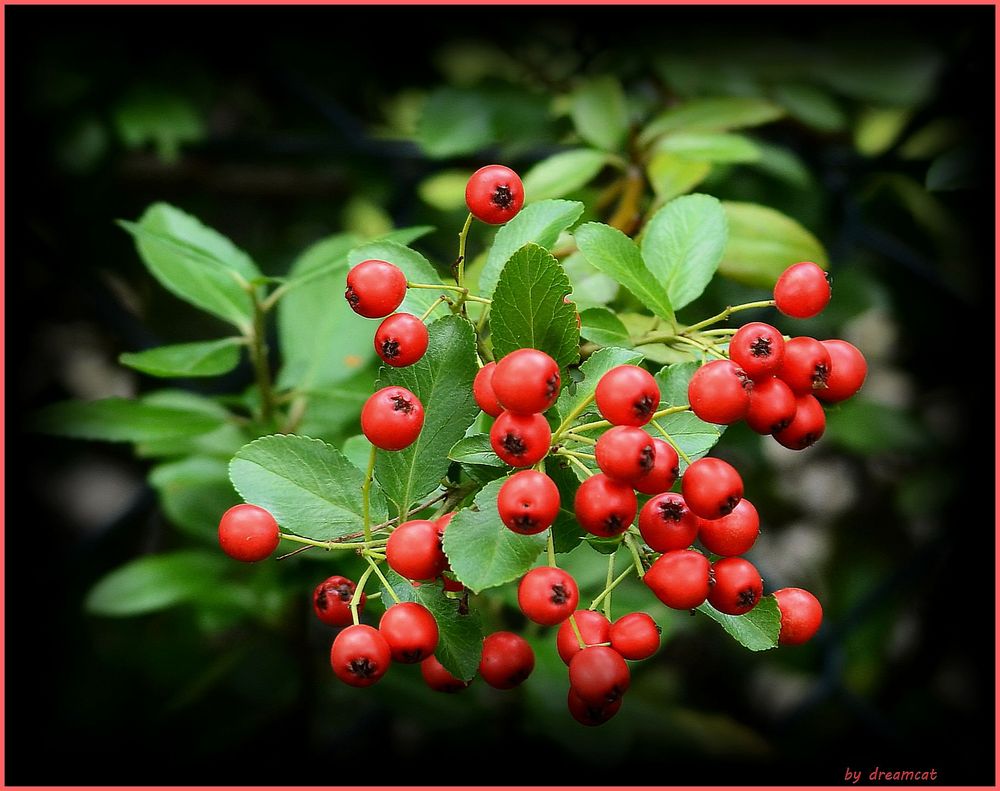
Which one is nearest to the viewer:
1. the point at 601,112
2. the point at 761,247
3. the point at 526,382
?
the point at 526,382

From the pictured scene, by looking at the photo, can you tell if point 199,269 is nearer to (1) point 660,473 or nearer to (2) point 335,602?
(2) point 335,602

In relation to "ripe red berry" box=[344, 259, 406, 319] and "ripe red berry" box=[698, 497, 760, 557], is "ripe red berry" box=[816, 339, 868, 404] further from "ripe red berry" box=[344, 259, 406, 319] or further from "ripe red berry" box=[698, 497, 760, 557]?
"ripe red berry" box=[344, 259, 406, 319]

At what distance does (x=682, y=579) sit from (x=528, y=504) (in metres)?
0.09

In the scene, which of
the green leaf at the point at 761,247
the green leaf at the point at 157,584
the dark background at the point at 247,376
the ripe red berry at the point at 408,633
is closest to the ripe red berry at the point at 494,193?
the ripe red berry at the point at 408,633

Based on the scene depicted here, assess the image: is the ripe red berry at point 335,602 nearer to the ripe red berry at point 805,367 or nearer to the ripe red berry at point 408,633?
the ripe red berry at point 408,633

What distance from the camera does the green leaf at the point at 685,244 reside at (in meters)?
0.63

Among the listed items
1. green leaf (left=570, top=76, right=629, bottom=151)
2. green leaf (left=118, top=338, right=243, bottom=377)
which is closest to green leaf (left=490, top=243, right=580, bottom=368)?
green leaf (left=118, top=338, right=243, bottom=377)

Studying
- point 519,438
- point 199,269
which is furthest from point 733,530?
point 199,269

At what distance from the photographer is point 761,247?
2.63ft

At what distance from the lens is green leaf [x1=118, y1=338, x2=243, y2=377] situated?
672mm

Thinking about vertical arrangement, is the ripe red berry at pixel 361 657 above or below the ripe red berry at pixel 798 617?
below

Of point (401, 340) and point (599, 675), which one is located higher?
point (401, 340)

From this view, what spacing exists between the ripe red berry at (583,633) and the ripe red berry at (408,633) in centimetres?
7

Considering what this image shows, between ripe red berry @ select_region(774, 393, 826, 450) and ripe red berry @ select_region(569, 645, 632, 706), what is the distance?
0.49 ft
